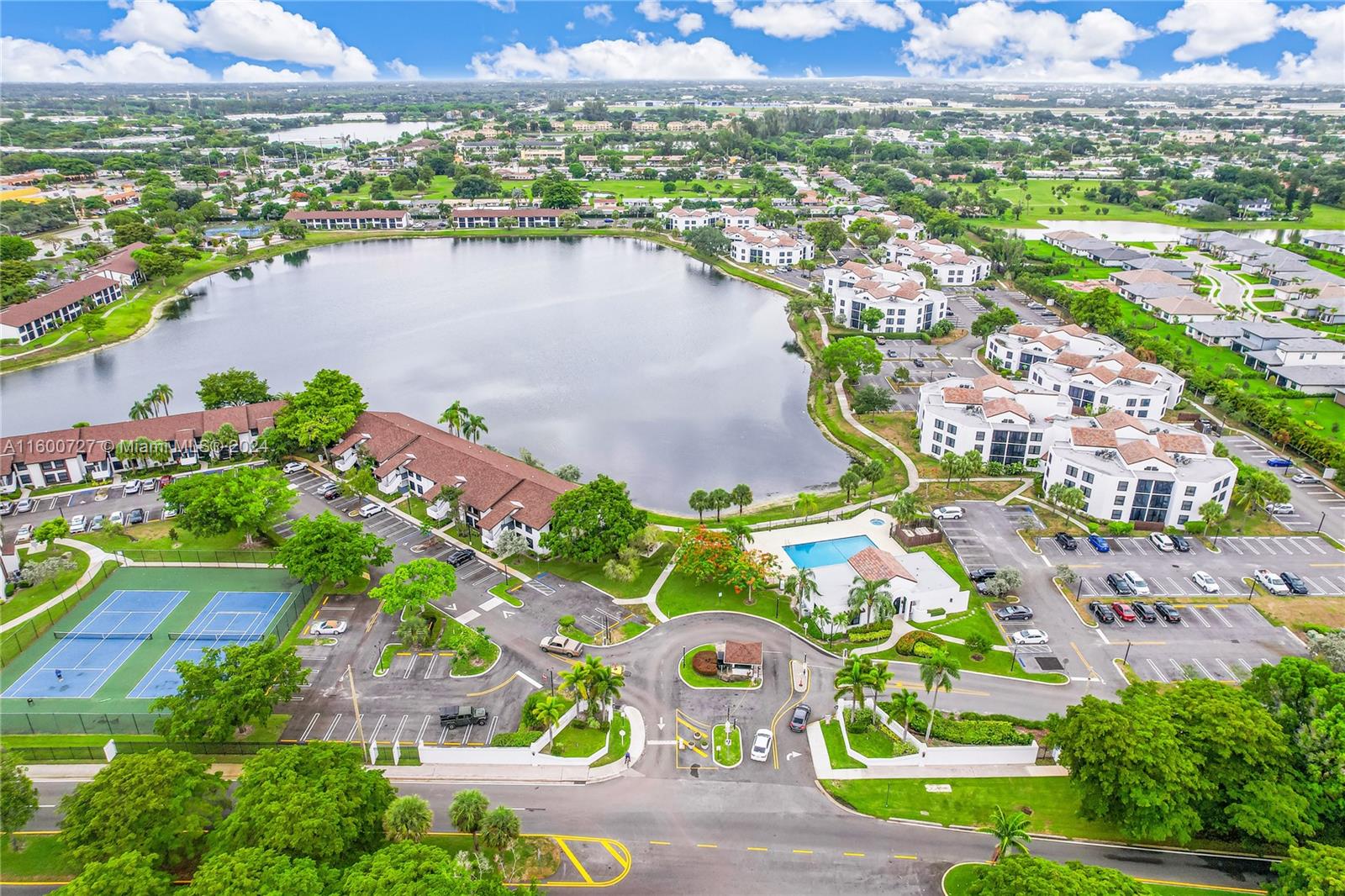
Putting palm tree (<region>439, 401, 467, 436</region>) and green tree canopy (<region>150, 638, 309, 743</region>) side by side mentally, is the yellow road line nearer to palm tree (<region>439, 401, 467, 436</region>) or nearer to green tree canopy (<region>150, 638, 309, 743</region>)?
green tree canopy (<region>150, 638, 309, 743</region>)

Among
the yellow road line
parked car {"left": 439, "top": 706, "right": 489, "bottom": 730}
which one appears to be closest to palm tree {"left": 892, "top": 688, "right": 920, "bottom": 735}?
the yellow road line

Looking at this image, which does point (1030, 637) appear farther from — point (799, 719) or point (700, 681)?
point (700, 681)

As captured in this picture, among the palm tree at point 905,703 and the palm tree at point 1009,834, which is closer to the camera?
the palm tree at point 1009,834

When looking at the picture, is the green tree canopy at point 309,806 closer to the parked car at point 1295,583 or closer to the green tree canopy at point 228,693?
the green tree canopy at point 228,693

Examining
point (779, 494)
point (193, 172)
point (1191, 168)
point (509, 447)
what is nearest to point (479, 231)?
point (193, 172)

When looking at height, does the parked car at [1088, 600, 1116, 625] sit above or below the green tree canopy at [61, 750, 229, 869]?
below

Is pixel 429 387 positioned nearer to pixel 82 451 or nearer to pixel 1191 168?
pixel 82 451

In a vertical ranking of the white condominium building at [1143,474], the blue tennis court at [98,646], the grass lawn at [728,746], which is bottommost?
the blue tennis court at [98,646]

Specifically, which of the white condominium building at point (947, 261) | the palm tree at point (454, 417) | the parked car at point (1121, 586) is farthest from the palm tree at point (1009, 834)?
the white condominium building at point (947, 261)
